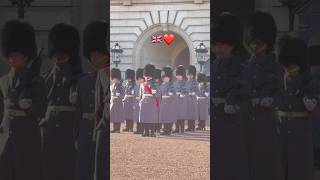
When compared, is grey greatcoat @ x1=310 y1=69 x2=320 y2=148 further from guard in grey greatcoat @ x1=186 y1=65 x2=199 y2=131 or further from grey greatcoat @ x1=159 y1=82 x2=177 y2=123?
guard in grey greatcoat @ x1=186 y1=65 x2=199 y2=131

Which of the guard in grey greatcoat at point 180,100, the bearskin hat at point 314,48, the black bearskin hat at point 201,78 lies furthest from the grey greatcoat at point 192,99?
the bearskin hat at point 314,48

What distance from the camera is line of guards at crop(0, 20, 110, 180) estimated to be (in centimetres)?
499

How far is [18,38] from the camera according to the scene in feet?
17.3

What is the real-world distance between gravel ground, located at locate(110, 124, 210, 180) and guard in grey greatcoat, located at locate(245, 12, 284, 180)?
187 cm

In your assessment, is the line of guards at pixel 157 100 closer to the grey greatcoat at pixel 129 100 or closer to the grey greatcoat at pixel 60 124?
the grey greatcoat at pixel 129 100

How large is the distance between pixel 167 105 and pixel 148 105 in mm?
428

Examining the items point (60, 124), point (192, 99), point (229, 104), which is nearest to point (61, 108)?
point (60, 124)

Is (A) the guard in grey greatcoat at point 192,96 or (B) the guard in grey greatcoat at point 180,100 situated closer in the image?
(B) the guard in grey greatcoat at point 180,100

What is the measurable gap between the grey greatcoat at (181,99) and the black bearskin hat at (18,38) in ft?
24.0

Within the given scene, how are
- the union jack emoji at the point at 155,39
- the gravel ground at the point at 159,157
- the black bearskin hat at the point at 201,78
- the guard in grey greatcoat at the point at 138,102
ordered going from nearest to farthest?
the gravel ground at the point at 159,157, the guard in grey greatcoat at the point at 138,102, the black bearskin hat at the point at 201,78, the union jack emoji at the point at 155,39

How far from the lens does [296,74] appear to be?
501 centimetres

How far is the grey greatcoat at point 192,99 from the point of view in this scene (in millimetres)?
12812

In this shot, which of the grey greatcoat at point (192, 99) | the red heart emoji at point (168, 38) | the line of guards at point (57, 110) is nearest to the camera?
the line of guards at point (57, 110)

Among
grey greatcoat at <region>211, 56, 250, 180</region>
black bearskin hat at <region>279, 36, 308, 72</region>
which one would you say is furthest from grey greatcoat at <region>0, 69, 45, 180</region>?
black bearskin hat at <region>279, 36, 308, 72</region>
